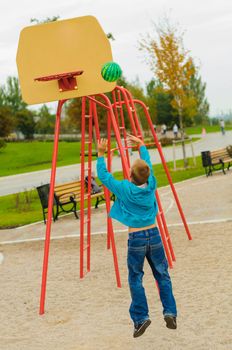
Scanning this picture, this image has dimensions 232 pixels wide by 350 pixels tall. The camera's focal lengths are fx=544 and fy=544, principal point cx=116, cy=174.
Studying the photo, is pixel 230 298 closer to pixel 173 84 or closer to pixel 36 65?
pixel 36 65

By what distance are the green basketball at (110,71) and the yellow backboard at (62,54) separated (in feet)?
0.96

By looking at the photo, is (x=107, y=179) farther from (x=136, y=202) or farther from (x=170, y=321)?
(x=170, y=321)

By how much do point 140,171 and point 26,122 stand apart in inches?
2425

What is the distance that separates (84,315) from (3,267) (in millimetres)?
3297

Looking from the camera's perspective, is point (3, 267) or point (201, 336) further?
point (3, 267)

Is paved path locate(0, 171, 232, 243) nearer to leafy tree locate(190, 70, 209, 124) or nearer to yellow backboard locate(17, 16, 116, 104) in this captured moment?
yellow backboard locate(17, 16, 116, 104)

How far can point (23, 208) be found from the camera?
16.1m

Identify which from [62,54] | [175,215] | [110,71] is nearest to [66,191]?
[175,215]

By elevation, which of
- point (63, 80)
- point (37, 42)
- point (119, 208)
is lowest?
point (119, 208)

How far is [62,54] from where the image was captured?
701 centimetres

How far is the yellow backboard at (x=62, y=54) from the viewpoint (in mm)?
6977

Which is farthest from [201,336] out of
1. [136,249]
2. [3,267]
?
[3,267]

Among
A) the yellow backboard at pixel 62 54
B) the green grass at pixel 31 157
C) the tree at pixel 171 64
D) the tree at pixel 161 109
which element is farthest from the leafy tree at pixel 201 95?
the yellow backboard at pixel 62 54

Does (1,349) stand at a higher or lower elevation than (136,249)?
lower
